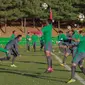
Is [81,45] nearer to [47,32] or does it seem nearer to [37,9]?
[47,32]

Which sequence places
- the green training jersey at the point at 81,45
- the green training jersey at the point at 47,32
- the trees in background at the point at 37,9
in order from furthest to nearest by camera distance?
the trees in background at the point at 37,9
the green training jersey at the point at 47,32
the green training jersey at the point at 81,45

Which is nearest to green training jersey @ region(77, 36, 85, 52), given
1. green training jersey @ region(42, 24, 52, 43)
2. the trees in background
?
green training jersey @ region(42, 24, 52, 43)

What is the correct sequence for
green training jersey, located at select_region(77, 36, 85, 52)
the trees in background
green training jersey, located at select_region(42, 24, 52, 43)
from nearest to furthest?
green training jersey, located at select_region(77, 36, 85, 52) < green training jersey, located at select_region(42, 24, 52, 43) < the trees in background

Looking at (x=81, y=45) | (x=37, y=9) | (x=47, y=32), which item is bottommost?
(x=37, y=9)

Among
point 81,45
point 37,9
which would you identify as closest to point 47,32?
point 81,45

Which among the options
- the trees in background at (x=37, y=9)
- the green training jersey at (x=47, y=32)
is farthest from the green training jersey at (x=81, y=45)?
the trees in background at (x=37, y=9)

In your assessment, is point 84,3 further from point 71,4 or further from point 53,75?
point 53,75

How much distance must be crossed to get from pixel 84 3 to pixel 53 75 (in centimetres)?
6217

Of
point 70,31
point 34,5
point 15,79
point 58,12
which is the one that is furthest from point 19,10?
point 15,79

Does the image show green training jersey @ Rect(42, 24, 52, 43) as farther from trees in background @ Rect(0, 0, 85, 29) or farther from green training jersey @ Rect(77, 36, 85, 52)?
trees in background @ Rect(0, 0, 85, 29)

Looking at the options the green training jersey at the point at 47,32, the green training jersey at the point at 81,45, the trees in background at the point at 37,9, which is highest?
the green training jersey at the point at 81,45

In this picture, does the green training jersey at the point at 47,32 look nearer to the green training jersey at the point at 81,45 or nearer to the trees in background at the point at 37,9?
the green training jersey at the point at 81,45

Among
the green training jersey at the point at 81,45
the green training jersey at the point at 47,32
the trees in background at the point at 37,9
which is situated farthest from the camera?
the trees in background at the point at 37,9

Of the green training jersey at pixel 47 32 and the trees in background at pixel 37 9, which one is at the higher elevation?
the green training jersey at pixel 47 32
